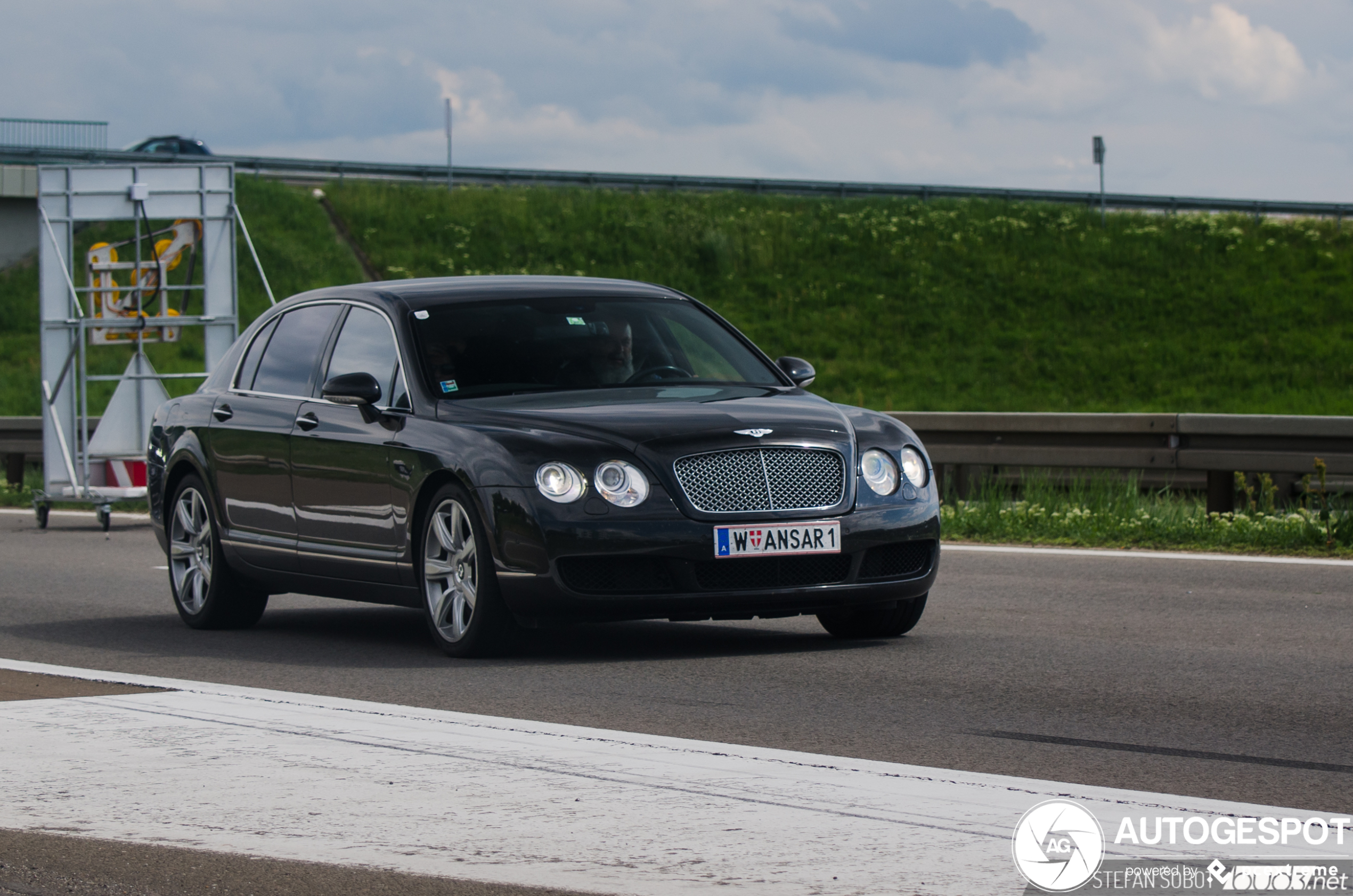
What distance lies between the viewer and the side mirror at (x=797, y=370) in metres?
9.61

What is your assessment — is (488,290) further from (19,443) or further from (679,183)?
(679,183)

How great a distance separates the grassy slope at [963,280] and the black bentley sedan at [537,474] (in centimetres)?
2654

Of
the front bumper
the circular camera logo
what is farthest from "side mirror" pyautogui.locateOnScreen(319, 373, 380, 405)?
the circular camera logo

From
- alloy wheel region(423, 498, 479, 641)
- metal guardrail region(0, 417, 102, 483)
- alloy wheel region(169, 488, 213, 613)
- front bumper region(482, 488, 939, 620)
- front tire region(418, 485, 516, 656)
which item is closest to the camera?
front bumper region(482, 488, 939, 620)

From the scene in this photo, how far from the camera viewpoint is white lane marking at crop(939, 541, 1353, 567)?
12.5 metres

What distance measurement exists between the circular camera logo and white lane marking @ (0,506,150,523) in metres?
14.7

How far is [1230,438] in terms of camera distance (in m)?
14.8

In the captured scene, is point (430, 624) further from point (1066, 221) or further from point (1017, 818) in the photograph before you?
point (1066, 221)

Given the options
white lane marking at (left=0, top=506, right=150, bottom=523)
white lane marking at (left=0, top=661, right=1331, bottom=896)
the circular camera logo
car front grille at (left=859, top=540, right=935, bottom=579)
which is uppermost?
car front grille at (left=859, top=540, right=935, bottom=579)

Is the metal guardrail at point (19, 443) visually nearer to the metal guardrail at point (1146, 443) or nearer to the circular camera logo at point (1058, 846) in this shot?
the metal guardrail at point (1146, 443)

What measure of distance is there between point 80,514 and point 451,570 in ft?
40.5

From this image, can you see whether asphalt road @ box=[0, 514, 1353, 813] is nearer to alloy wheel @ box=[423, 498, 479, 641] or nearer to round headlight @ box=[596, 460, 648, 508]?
alloy wheel @ box=[423, 498, 479, 641]

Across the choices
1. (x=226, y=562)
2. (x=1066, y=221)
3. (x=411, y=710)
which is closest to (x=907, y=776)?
(x=411, y=710)

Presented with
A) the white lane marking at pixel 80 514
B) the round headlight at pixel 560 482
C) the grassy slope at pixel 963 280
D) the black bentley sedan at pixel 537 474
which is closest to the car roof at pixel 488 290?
the black bentley sedan at pixel 537 474
